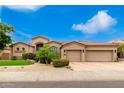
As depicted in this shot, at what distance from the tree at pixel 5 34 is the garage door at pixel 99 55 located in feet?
35.4

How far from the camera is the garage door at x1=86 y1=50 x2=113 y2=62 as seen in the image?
38688mm

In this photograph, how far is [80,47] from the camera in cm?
3881

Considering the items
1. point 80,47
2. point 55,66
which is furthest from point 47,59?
point 80,47

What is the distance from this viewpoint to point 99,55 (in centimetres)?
3888

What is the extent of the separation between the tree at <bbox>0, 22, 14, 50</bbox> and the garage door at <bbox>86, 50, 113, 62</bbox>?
10.8 meters

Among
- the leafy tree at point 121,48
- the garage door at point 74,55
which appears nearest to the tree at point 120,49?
the leafy tree at point 121,48

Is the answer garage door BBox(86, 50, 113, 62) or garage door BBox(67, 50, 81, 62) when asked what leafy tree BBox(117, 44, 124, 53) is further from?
garage door BBox(67, 50, 81, 62)

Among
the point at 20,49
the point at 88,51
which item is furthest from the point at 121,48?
the point at 20,49

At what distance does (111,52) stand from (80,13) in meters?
9.05

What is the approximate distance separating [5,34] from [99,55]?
507 inches

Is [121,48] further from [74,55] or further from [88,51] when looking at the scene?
[74,55]
